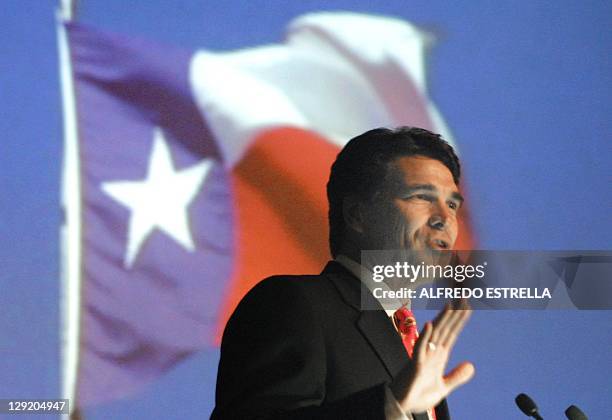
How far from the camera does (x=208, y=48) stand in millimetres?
3201

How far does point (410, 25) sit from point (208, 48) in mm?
683

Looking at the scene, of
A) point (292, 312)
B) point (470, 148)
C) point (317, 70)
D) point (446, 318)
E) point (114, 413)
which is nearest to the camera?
point (446, 318)

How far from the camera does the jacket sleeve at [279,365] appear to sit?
1357 millimetres

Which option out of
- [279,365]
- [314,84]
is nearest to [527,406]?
[279,365]

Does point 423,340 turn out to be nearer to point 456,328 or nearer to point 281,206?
point 456,328

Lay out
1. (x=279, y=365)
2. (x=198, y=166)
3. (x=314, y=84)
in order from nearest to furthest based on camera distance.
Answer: (x=279, y=365) → (x=198, y=166) → (x=314, y=84)

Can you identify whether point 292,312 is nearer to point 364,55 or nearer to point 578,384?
point 578,384

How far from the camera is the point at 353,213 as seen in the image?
1.78 metres

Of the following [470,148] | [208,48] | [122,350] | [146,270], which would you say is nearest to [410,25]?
[470,148]

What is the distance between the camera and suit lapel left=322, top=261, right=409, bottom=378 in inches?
61.4

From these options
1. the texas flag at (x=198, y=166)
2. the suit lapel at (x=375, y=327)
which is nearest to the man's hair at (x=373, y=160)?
the suit lapel at (x=375, y=327)

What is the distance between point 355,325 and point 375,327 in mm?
38

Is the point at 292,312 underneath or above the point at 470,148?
underneath

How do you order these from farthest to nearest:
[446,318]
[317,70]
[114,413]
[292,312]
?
[317,70] → [114,413] → [292,312] → [446,318]
